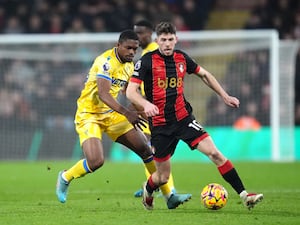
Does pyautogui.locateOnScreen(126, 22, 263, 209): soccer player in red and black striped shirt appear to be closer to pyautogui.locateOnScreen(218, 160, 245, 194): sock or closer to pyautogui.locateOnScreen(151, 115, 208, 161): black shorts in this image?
pyautogui.locateOnScreen(151, 115, 208, 161): black shorts

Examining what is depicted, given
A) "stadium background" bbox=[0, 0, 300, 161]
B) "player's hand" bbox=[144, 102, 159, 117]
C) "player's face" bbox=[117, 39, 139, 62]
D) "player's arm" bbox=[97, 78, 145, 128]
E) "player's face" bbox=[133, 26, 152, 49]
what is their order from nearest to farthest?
"player's hand" bbox=[144, 102, 159, 117] < "player's arm" bbox=[97, 78, 145, 128] < "player's face" bbox=[117, 39, 139, 62] < "player's face" bbox=[133, 26, 152, 49] < "stadium background" bbox=[0, 0, 300, 161]

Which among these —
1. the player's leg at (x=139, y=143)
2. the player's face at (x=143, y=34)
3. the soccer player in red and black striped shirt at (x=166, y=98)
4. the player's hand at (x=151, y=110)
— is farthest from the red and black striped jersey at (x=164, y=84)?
the player's face at (x=143, y=34)

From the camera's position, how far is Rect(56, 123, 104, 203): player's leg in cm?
990

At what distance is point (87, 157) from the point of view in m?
9.93

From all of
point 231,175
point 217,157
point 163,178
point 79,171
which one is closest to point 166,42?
point 217,157

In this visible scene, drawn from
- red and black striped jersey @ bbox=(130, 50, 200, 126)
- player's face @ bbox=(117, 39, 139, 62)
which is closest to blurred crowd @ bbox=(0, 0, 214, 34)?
player's face @ bbox=(117, 39, 139, 62)

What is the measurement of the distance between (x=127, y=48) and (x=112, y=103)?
753mm

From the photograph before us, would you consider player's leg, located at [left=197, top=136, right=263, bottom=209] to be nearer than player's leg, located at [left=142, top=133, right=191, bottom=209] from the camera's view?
Yes

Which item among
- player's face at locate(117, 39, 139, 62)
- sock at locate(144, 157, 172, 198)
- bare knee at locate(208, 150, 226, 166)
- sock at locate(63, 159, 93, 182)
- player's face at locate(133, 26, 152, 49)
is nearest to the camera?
bare knee at locate(208, 150, 226, 166)

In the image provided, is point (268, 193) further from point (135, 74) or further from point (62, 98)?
point (62, 98)

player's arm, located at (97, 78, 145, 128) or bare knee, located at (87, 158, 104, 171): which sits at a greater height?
player's arm, located at (97, 78, 145, 128)

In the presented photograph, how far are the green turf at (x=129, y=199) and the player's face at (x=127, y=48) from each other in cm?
181

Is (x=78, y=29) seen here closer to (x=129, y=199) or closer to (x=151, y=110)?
(x=129, y=199)

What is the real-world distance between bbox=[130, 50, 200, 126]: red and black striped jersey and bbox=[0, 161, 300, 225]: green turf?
3.56ft
